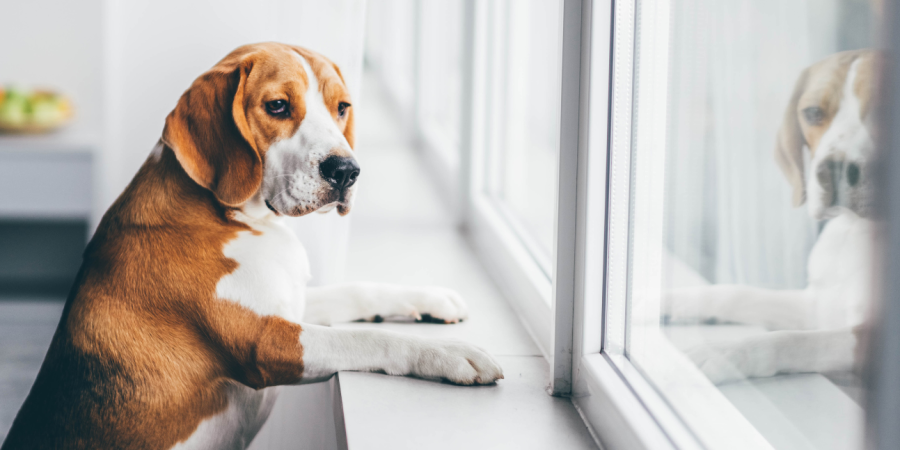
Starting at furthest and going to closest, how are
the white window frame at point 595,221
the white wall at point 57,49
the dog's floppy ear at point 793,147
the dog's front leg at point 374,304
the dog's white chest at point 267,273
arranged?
the white wall at point 57,49, the dog's front leg at point 374,304, the dog's white chest at point 267,273, the white window frame at point 595,221, the dog's floppy ear at point 793,147

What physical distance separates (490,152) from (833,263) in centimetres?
143

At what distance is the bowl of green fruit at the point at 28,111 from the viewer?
2779 millimetres

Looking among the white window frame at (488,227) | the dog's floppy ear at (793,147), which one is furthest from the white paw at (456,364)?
the dog's floppy ear at (793,147)

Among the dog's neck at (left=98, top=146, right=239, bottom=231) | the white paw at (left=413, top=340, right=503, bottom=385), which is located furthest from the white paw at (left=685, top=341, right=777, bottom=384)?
the dog's neck at (left=98, top=146, right=239, bottom=231)

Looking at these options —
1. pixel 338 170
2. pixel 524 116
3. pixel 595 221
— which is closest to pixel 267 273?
pixel 338 170

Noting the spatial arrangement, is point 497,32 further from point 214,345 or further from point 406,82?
point 406,82

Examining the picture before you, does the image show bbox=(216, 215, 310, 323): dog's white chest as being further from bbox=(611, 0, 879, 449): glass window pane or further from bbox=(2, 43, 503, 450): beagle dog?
bbox=(611, 0, 879, 449): glass window pane

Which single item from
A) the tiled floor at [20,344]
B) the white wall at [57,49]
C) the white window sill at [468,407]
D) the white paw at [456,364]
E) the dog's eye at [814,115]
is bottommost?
the tiled floor at [20,344]

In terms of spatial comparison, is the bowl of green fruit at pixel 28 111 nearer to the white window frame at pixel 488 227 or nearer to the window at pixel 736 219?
the white window frame at pixel 488 227

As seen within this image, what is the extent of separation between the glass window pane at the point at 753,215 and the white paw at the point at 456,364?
20cm

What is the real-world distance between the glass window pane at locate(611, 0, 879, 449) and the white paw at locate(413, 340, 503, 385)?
0.65 ft

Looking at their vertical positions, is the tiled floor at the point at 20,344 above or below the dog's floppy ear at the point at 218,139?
below

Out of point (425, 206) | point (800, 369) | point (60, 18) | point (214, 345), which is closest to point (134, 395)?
point (214, 345)

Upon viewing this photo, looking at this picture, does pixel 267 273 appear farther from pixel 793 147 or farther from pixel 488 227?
pixel 488 227
